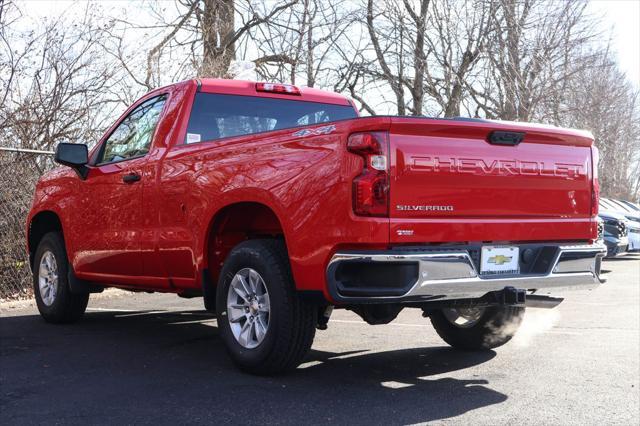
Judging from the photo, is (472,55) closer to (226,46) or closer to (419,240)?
(226,46)

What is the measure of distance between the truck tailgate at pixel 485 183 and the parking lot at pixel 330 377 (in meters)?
0.97

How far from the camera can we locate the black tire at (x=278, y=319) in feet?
15.4

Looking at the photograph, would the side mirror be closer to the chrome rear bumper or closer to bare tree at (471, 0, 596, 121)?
the chrome rear bumper

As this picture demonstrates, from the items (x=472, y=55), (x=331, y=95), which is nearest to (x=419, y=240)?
(x=331, y=95)

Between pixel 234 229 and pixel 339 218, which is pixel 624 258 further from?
pixel 339 218

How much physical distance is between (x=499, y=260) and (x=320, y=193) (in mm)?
1154

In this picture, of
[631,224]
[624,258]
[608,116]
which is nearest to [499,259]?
[631,224]

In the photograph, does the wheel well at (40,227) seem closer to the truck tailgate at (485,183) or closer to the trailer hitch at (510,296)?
the truck tailgate at (485,183)

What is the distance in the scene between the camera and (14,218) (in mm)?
9703

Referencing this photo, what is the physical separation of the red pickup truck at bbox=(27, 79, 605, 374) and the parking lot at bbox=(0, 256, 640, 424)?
37cm

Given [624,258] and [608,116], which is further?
[608,116]

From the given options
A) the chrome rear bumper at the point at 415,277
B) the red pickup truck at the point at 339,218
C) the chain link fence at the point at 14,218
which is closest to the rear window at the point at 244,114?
the red pickup truck at the point at 339,218

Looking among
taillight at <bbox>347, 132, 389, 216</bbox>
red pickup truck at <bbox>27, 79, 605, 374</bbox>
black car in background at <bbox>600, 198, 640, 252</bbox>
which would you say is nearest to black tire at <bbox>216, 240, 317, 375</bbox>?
red pickup truck at <bbox>27, 79, 605, 374</bbox>

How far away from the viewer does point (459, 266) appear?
434cm
